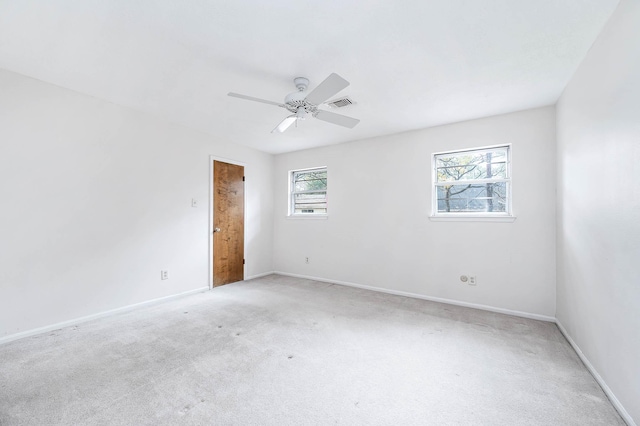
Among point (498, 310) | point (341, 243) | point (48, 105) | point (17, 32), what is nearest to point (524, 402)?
point (498, 310)

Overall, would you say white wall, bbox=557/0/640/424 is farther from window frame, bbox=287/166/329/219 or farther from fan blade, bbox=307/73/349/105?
window frame, bbox=287/166/329/219

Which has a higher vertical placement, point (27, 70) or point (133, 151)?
point (27, 70)

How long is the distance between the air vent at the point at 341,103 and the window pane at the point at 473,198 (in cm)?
185

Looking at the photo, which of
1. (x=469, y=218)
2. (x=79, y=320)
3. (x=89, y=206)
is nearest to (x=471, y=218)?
(x=469, y=218)

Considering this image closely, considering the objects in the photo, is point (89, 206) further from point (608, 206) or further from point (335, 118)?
point (608, 206)

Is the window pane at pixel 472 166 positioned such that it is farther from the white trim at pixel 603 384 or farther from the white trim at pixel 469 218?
the white trim at pixel 603 384

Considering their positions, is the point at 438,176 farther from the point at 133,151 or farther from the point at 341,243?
the point at 133,151

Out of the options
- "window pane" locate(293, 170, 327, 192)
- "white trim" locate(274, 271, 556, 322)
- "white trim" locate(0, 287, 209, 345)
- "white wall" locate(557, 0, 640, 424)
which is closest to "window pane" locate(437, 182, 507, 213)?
"white wall" locate(557, 0, 640, 424)

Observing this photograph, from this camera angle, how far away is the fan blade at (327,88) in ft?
6.41

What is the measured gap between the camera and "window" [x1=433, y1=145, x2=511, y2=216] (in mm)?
3426

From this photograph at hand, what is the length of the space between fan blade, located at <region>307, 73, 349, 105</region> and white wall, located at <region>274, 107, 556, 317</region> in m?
2.17

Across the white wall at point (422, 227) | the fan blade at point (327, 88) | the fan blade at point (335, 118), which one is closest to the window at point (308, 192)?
the white wall at point (422, 227)

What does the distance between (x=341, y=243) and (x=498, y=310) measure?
2396 millimetres

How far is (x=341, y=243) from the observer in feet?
15.4
